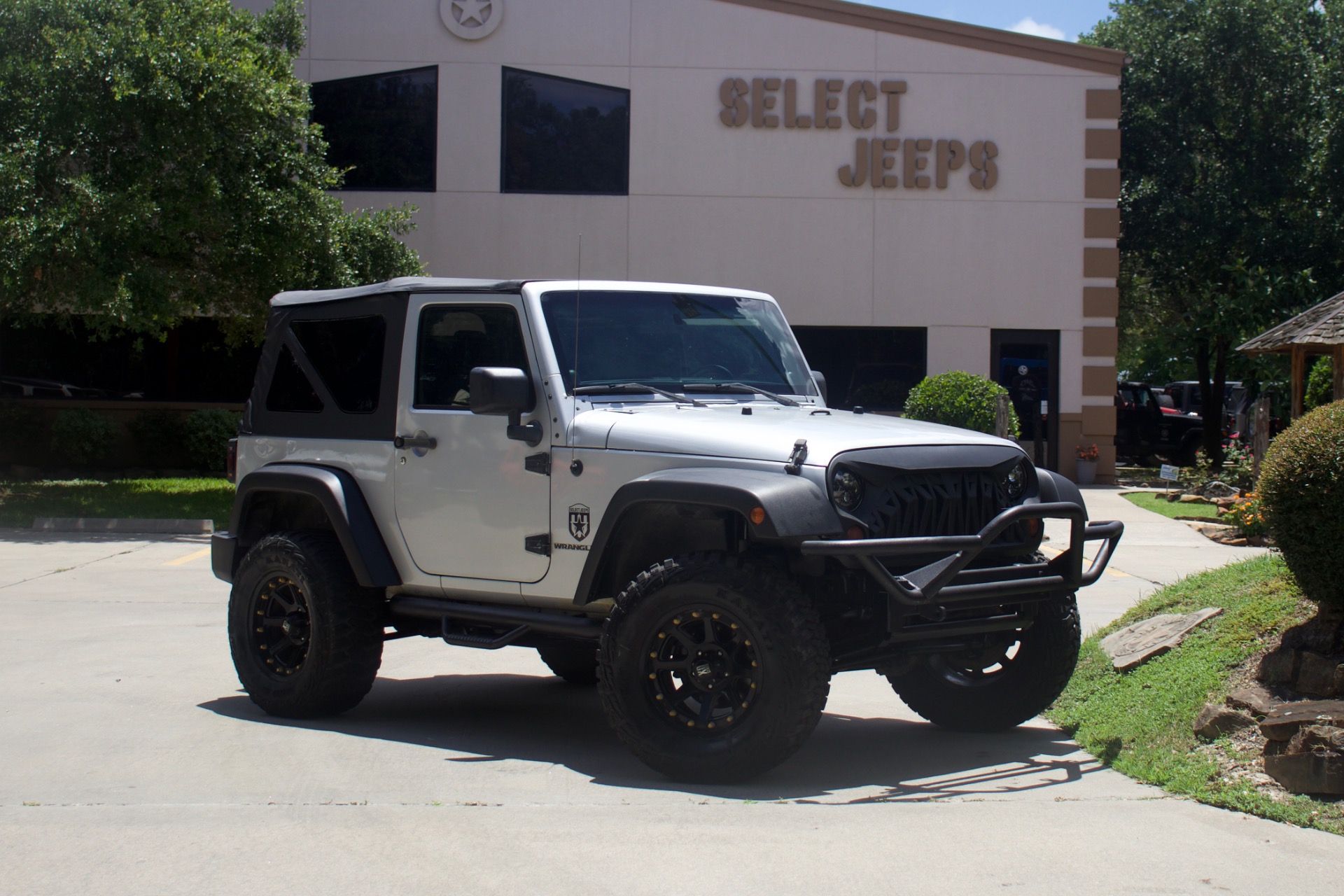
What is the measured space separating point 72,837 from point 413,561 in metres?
2.13

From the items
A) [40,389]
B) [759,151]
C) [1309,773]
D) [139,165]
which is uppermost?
[759,151]

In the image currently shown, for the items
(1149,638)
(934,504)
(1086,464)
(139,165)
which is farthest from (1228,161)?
(934,504)

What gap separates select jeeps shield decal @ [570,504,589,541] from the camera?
5.79 meters

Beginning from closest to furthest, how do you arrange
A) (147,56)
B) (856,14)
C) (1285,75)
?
(147,56), (856,14), (1285,75)

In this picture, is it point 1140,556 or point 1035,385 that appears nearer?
point 1140,556

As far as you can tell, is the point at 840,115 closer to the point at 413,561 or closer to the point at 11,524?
the point at 11,524

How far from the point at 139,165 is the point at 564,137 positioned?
8657 millimetres

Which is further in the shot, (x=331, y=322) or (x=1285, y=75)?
(x=1285, y=75)

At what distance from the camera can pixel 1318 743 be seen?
5.11 meters

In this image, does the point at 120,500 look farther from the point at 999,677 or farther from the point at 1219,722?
the point at 1219,722

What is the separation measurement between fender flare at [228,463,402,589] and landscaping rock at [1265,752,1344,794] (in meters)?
3.95

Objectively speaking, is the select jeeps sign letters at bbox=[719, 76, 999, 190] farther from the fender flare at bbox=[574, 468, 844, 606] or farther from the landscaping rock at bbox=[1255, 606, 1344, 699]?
the fender flare at bbox=[574, 468, 844, 606]

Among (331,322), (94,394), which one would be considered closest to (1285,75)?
(94,394)

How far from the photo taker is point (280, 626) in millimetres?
6766
